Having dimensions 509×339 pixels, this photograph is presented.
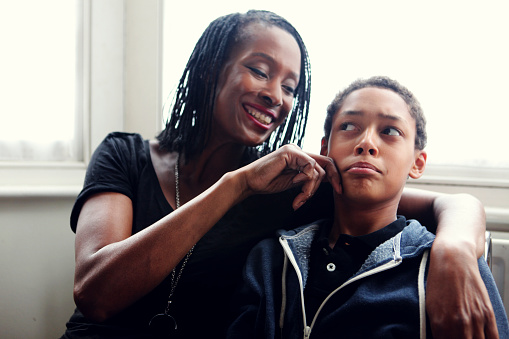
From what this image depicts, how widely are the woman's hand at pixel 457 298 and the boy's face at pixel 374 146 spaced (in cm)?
21

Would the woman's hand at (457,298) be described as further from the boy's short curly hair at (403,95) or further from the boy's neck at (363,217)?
the boy's short curly hair at (403,95)

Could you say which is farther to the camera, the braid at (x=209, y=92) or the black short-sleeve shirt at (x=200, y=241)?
the braid at (x=209, y=92)

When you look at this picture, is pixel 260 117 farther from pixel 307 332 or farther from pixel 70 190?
pixel 70 190

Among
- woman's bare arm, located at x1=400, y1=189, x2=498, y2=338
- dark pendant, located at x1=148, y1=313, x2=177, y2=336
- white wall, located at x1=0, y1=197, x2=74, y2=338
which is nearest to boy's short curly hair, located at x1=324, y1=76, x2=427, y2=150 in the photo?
woman's bare arm, located at x1=400, y1=189, x2=498, y2=338

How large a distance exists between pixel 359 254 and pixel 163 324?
49 cm

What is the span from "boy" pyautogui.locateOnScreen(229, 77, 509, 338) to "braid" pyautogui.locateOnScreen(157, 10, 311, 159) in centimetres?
24

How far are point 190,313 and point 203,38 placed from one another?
2.45 ft

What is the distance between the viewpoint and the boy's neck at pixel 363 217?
2.94 feet

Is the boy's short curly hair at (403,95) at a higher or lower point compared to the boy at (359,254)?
higher

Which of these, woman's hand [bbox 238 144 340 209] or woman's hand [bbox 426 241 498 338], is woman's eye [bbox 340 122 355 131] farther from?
woman's hand [bbox 426 241 498 338]

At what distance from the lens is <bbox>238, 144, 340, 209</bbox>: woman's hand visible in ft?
2.84

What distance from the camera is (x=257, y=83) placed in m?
1.01

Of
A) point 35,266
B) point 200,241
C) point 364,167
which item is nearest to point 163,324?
point 200,241

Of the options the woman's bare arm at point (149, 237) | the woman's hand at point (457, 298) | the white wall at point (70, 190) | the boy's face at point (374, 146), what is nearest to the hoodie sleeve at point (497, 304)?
the woman's hand at point (457, 298)
